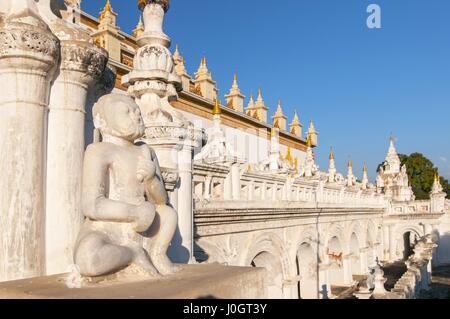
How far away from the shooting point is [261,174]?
1312 cm

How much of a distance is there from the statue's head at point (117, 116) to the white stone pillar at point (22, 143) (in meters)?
0.94

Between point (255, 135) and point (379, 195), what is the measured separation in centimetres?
1031

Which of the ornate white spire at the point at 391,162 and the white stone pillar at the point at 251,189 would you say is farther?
the ornate white spire at the point at 391,162

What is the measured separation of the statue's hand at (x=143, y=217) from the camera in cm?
388

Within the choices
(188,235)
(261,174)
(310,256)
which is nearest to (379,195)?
(310,256)

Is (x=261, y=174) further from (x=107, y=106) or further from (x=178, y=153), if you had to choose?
(x=107, y=106)

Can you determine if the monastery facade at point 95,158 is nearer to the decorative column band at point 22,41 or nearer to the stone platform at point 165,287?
the decorative column band at point 22,41

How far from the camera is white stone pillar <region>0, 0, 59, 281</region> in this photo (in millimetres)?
4367

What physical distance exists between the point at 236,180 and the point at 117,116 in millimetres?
7428

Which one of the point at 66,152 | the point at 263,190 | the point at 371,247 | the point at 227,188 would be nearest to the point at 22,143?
the point at 66,152

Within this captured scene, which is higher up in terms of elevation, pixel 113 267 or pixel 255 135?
pixel 255 135

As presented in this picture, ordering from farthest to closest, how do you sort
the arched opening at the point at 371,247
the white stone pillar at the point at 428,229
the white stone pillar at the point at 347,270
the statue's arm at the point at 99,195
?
the white stone pillar at the point at 428,229, the arched opening at the point at 371,247, the white stone pillar at the point at 347,270, the statue's arm at the point at 99,195

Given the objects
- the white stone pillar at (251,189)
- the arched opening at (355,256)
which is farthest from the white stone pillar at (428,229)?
the white stone pillar at (251,189)

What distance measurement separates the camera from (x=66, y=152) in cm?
496
